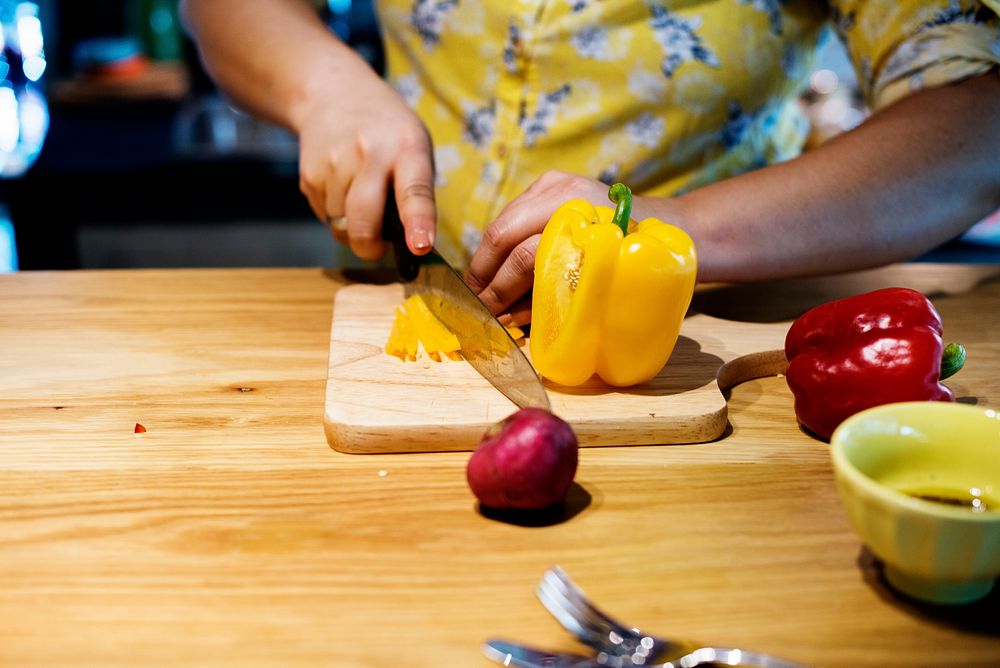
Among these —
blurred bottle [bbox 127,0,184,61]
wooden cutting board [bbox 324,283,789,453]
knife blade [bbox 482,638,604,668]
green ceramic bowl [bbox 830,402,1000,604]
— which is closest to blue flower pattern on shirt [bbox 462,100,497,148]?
wooden cutting board [bbox 324,283,789,453]

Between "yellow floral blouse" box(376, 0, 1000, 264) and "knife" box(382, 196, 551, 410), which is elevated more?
"yellow floral blouse" box(376, 0, 1000, 264)

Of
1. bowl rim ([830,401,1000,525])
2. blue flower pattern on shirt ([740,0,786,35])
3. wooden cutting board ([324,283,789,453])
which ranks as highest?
blue flower pattern on shirt ([740,0,786,35])

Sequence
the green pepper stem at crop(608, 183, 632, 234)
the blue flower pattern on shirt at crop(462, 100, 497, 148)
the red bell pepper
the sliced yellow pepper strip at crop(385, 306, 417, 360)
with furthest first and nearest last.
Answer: the blue flower pattern on shirt at crop(462, 100, 497, 148) → the sliced yellow pepper strip at crop(385, 306, 417, 360) → the green pepper stem at crop(608, 183, 632, 234) → the red bell pepper

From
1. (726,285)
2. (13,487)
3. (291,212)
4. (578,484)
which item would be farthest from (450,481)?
(291,212)

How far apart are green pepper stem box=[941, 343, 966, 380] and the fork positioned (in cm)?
55

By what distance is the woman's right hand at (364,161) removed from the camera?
1.57 metres

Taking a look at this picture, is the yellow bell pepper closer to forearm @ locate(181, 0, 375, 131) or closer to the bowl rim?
the bowl rim

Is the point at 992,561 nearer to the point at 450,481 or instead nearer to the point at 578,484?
the point at 578,484

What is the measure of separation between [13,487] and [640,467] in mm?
700

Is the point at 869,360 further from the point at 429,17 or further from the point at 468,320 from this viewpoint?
the point at 429,17

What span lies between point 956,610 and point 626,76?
114 cm

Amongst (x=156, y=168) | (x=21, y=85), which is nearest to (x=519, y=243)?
(x=156, y=168)

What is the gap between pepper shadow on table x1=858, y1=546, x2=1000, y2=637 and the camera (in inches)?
33.3

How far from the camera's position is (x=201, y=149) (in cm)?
346
